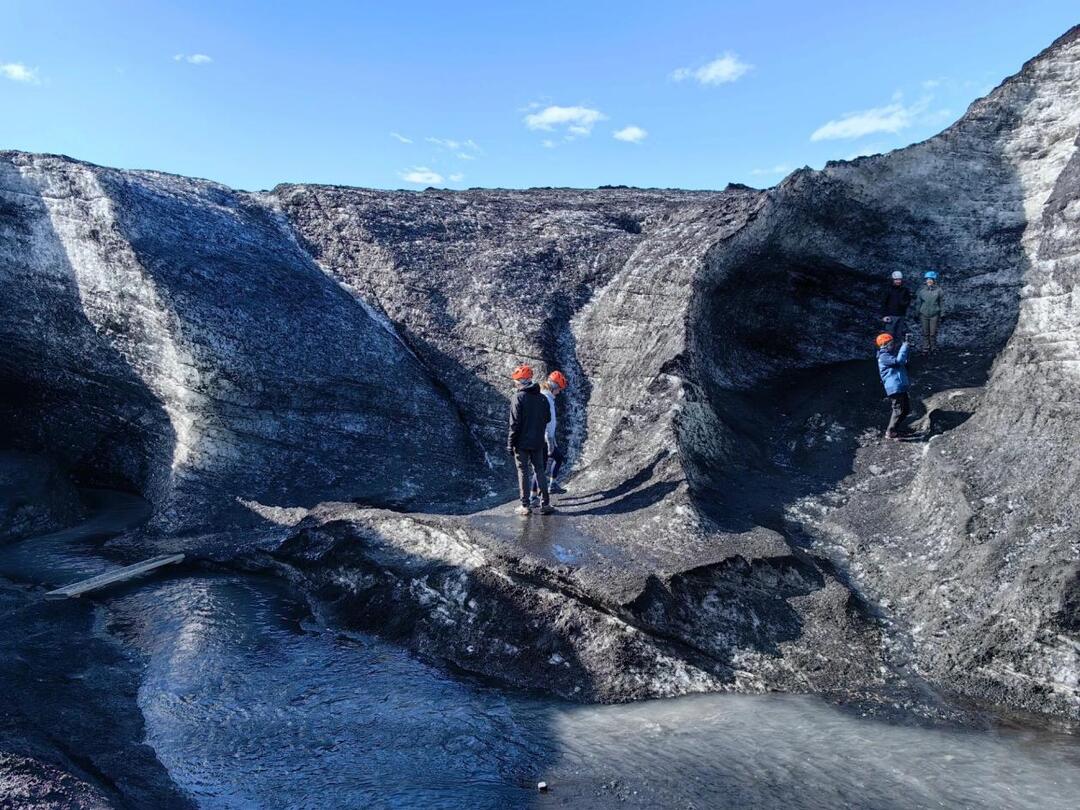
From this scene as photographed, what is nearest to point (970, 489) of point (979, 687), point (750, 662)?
point (979, 687)

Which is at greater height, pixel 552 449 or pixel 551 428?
pixel 551 428

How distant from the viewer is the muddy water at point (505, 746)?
6.16 m

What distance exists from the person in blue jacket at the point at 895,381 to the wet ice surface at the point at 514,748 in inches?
205

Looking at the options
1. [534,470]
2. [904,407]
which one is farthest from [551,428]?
[904,407]

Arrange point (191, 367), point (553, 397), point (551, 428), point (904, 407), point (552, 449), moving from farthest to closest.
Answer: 1. point (191, 367)
2. point (553, 397)
3. point (904, 407)
4. point (552, 449)
5. point (551, 428)

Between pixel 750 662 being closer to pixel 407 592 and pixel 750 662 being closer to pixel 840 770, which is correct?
pixel 840 770

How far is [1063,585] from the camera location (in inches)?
291

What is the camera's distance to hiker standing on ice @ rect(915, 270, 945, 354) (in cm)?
1276

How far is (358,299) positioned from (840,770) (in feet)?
37.6

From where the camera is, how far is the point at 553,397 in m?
12.0

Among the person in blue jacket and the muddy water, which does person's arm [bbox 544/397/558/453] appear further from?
the person in blue jacket

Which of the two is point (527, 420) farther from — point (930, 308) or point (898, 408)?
point (930, 308)

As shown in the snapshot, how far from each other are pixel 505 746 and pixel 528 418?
13.1 ft

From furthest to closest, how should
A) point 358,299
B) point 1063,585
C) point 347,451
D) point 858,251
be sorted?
1. point 358,299
2. point 858,251
3. point 347,451
4. point 1063,585
